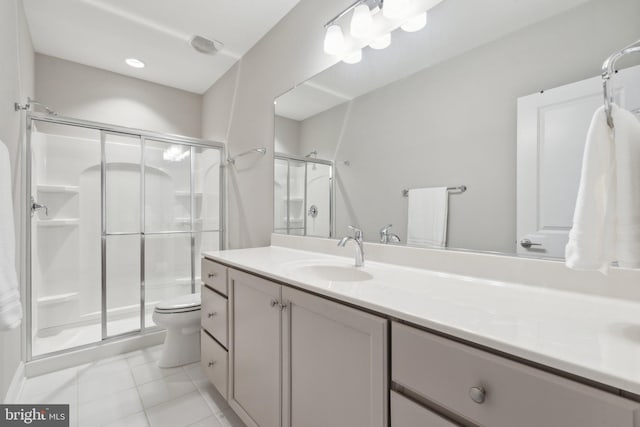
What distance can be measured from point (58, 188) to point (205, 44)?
65.5 inches

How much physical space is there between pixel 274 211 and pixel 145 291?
1.36m

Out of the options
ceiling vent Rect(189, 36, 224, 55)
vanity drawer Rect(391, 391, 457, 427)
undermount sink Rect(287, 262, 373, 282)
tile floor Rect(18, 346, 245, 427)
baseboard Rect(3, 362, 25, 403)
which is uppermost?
ceiling vent Rect(189, 36, 224, 55)

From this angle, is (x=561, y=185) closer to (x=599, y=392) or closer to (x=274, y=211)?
(x=599, y=392)

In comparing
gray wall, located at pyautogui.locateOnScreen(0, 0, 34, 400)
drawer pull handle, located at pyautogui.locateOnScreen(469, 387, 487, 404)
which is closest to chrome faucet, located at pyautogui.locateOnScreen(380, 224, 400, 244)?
drawer pull handle, located at pyautogui.locateOnScreen(469, 387, 487, 404)

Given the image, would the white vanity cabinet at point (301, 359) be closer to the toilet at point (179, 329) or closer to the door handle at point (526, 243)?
the door handle at point (526, 243)

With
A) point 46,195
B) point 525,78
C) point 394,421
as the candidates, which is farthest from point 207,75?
point 394,421

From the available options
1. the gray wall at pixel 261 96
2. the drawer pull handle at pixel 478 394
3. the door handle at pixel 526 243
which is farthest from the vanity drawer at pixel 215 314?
the door handle at pixel 526 243

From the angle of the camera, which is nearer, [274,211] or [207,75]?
[274,211]

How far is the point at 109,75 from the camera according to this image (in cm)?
269

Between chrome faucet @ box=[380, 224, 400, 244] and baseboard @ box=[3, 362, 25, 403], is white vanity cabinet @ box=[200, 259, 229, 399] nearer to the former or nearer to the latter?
chrome faucet @ box=[380, 224, 400, 244]

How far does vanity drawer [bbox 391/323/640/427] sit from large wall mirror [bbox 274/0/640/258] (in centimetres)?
56

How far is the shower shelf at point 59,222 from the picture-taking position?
7.32 ft

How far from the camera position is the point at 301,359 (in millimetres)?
967

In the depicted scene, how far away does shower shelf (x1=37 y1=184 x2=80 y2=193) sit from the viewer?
2234mm
